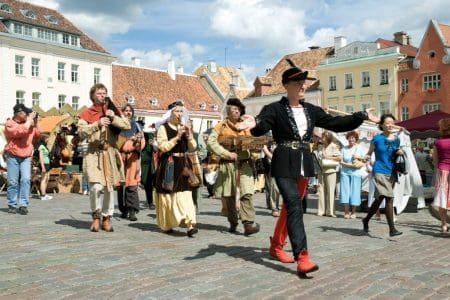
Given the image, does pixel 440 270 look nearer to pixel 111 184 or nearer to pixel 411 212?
pixel 111 184

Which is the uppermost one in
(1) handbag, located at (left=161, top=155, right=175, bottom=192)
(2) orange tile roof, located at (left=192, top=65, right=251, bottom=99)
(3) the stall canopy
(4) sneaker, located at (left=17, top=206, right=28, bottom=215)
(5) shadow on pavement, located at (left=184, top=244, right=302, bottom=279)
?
(2) orange tile roof, located at (left=192, top=65, right=251, bottom=99)

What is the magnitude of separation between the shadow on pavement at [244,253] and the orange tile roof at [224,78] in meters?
57.6

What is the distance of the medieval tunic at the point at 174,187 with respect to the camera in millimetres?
7867

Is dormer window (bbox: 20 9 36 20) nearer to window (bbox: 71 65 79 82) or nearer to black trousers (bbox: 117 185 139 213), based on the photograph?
window (bbox: 71 65 79 82)

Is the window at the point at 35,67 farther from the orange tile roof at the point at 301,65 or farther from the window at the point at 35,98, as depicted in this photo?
the orange tile roof at the point at 301,65

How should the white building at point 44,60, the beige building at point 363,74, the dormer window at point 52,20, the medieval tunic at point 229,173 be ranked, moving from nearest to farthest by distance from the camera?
the medieval tunic at point 229,173, the white building at point 44,60, the dormer window at point 52,20, the beige building at point 363,74

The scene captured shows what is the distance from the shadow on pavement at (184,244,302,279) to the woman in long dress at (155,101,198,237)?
1.06m

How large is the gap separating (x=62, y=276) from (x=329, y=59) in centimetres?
5211

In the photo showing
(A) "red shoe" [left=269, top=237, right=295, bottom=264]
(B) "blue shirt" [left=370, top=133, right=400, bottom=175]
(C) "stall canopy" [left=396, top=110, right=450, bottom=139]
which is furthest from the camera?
(C) "stall canopy" [left=396, top=110, right=450, bottom=139]

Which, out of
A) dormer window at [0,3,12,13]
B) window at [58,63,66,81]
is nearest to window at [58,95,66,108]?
window at [58,63,66,81]

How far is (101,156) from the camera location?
26.4ft

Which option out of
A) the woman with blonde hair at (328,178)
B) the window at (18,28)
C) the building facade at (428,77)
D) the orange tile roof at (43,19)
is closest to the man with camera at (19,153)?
the woman with blonde hair at (328,178)

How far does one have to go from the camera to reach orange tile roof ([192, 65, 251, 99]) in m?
65.6

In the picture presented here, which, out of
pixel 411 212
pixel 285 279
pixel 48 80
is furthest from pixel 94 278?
pixel 48 80
